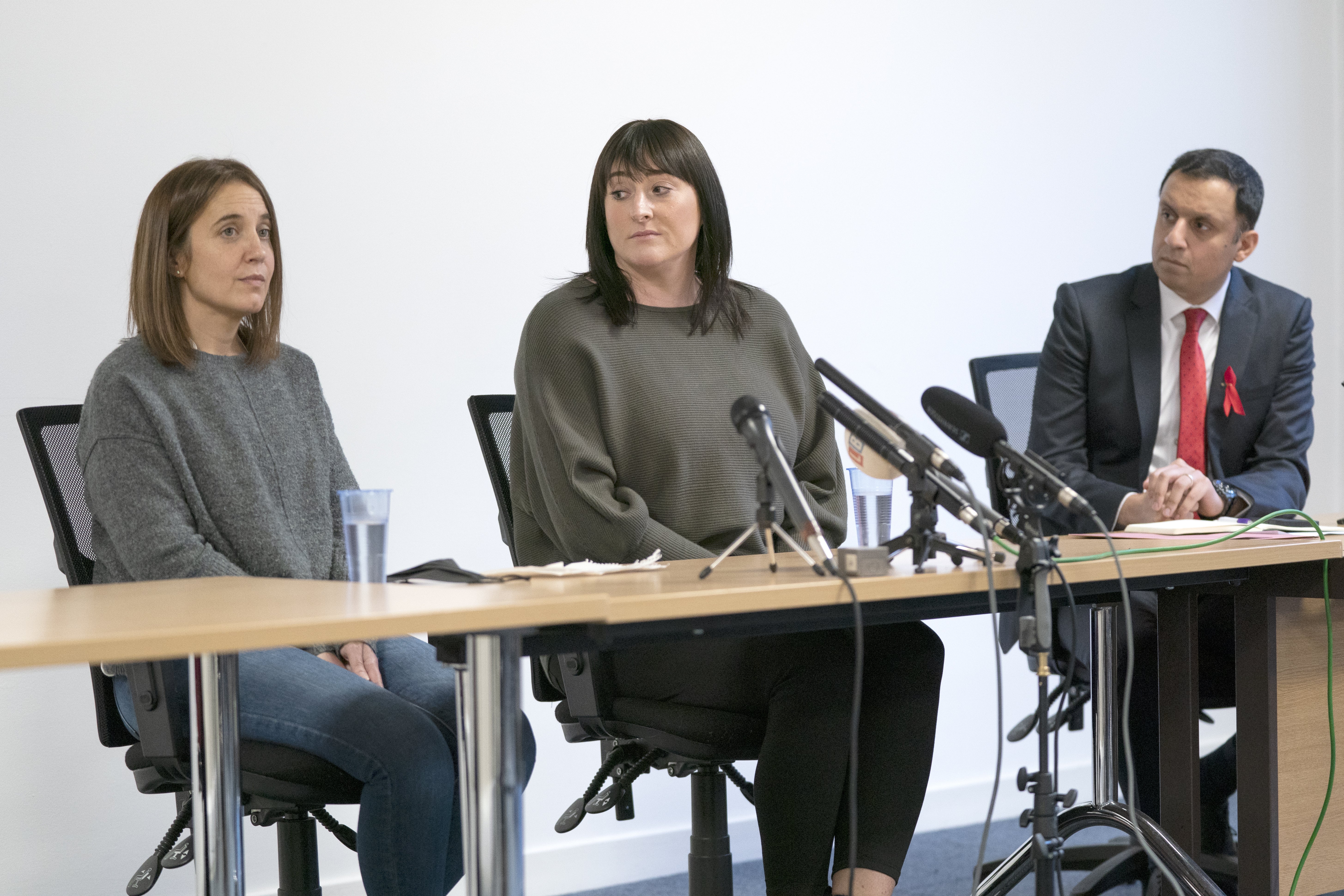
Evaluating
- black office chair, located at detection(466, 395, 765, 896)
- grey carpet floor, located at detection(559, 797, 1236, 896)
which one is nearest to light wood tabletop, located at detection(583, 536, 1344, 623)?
black office chair, located at detection(466, 395, 765, 896)

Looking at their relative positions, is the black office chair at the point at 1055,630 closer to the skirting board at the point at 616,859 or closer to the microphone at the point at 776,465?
the skirting board at the point at 616,859

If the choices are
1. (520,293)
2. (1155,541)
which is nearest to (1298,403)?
(1155,541)

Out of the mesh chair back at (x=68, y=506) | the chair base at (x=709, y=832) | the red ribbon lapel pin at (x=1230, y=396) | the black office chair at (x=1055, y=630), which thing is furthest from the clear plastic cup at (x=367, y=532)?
the red ribbon lapel pin at (x=1230, y=396)

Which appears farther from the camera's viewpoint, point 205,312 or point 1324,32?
point 1324,32

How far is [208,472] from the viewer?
6.00 feet

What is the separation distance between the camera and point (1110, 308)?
257 cm

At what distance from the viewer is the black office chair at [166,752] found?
1572mm

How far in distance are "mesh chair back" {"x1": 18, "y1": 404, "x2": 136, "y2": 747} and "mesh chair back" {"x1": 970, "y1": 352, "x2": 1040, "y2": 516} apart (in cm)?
165

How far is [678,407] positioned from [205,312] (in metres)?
0.78

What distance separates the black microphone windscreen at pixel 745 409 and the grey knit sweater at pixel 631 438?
1.43 ft

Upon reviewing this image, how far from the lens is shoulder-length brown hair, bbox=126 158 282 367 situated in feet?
6.21

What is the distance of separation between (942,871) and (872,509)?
151cm

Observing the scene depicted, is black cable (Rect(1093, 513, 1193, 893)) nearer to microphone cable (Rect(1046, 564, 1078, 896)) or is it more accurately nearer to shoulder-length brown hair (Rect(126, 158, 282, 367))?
microphone cable (Rect(1046, 564, 1078, 896))

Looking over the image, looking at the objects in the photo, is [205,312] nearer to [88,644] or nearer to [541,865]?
[88,644]
